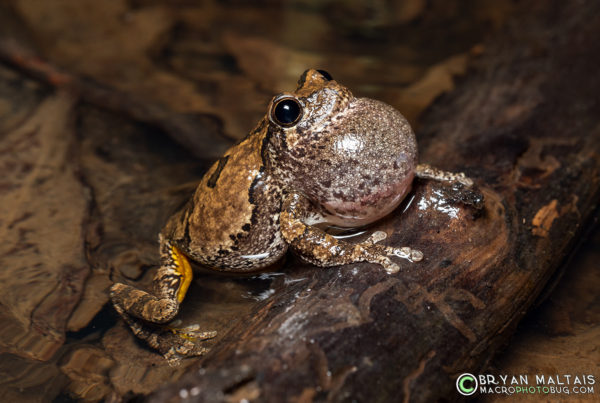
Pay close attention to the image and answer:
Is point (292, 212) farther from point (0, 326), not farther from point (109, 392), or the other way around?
point (0, 326)

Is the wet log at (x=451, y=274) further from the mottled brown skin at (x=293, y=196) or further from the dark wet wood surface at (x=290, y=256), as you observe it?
the mottled brown skin at (x=293, y=196)

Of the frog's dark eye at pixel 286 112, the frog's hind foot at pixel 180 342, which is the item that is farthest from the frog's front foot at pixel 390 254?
the frog's hind foot at pixel 180 342

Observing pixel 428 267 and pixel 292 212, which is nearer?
pixel 428 267

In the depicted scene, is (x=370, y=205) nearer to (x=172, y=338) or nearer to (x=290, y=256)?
(x=290, y=256)

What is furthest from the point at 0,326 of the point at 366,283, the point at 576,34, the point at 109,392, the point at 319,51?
the point at 576,34

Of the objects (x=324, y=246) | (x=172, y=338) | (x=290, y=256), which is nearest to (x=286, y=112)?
(x=324, y=246)
